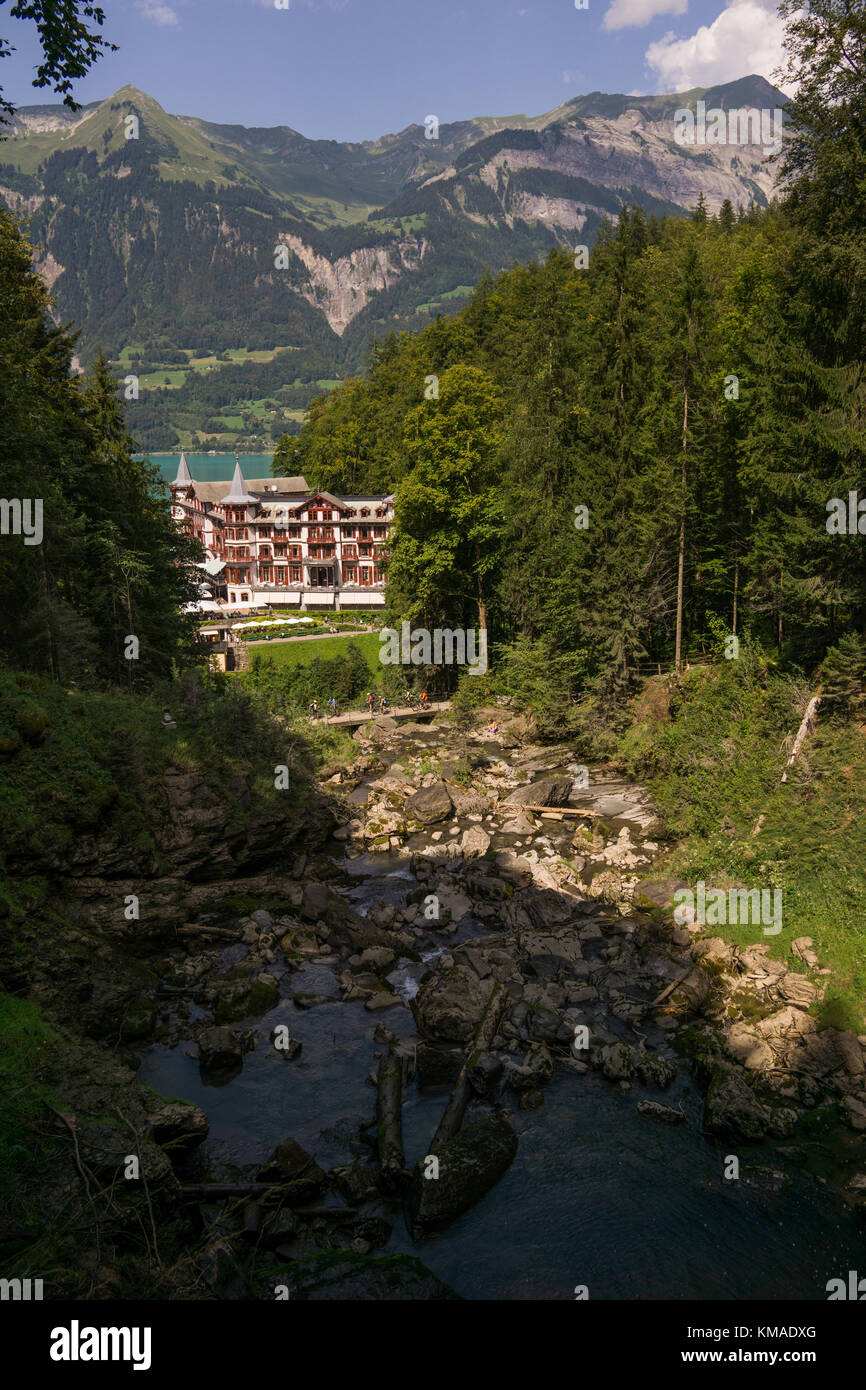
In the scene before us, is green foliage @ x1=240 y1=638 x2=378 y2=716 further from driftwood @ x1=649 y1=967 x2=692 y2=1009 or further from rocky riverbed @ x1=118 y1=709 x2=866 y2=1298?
driftwood @ x1=649 y1=967 x2=692 y2=1009

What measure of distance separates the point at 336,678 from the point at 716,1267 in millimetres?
42001

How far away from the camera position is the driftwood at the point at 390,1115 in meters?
14.1

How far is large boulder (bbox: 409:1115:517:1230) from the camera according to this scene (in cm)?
1333

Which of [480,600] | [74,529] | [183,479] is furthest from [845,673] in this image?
[183,479]

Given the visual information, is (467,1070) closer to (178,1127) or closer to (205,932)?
(178,1127)

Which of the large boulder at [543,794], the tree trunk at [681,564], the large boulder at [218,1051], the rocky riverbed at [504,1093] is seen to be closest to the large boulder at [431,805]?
the large boulder at [543,794]

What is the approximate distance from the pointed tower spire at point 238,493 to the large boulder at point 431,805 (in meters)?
69.5

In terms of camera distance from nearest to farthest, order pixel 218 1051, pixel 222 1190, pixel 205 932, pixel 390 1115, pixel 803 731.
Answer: pixel 222 1190
pixel 390 1115
pixel 218 1051
pixel 205 932
pixel 803 731

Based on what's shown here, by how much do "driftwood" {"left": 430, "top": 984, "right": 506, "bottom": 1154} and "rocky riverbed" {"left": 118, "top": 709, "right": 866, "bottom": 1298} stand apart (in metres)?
0.06

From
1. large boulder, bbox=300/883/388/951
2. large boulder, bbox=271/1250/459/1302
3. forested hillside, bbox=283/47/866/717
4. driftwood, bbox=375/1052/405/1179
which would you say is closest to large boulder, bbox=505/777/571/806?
forested hillside, bbox=283/47/866/717

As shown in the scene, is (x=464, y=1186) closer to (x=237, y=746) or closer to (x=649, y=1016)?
(x=649, y=1016)

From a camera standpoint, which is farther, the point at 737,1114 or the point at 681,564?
the point at 681,564

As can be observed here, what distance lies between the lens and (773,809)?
79.3 ft

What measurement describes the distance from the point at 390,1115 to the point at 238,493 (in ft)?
295
